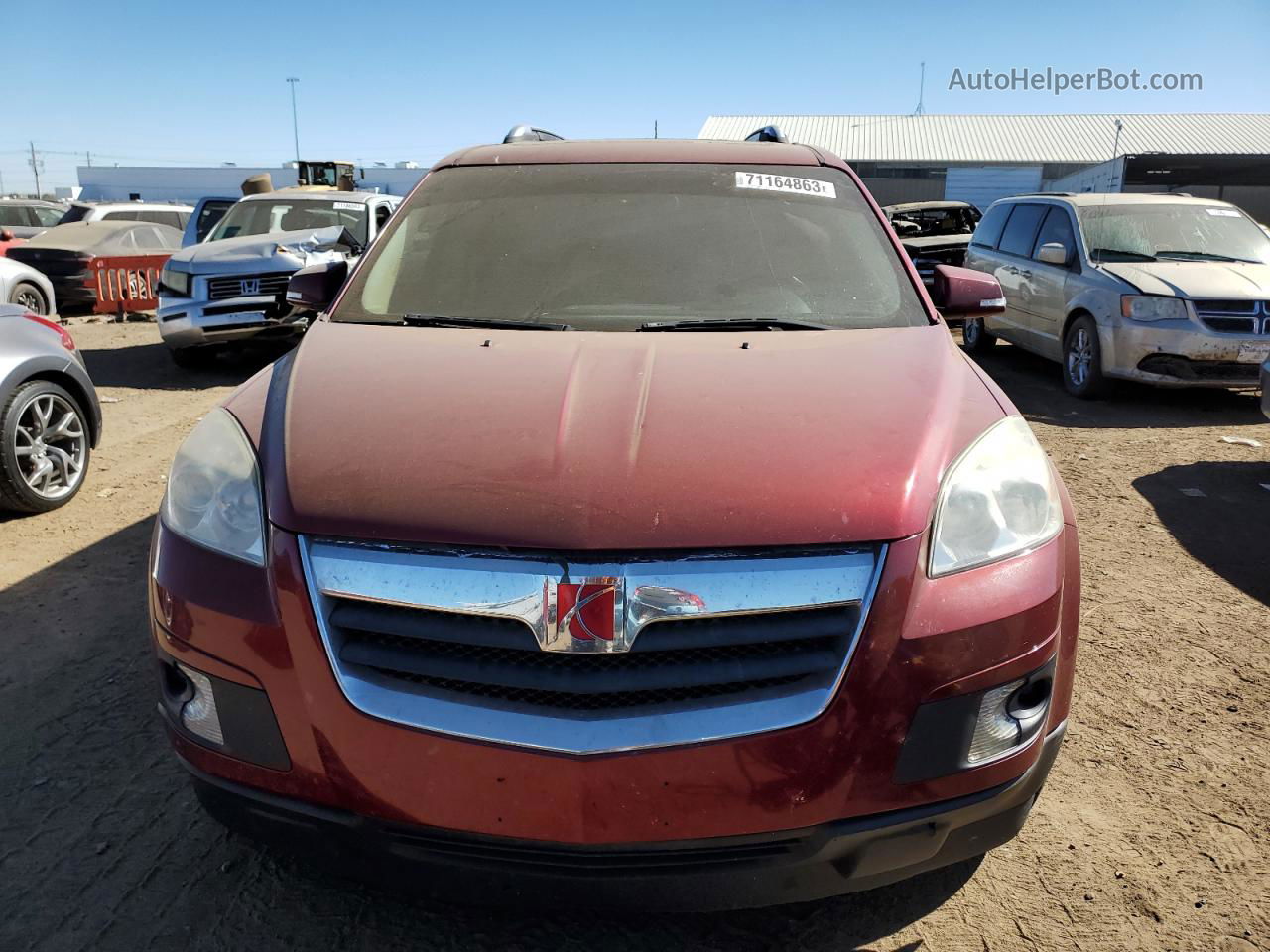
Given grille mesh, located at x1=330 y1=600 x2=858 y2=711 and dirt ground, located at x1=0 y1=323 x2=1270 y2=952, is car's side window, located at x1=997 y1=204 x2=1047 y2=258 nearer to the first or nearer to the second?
dirt ground, located at x1=0 y1=323 x2=1270 y2=952

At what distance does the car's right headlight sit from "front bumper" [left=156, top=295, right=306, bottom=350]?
0.11m

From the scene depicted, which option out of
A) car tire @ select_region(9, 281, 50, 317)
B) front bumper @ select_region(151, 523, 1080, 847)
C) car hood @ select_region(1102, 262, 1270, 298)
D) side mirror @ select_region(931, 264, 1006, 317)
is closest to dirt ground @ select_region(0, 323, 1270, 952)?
front bumper @ select_region(151, 523, 1080, 847)

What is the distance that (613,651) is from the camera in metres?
1.71

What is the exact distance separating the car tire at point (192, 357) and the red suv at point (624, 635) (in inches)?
339

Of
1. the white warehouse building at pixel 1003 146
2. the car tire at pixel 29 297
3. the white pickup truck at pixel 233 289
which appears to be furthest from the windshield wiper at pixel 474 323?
the white warehouse building at pixel 1003 146

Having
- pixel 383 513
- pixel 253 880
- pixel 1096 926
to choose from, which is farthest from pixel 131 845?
pixel 1096 926

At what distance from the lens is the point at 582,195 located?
132 inches

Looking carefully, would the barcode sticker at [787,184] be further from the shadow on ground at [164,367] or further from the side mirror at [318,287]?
the shadow on ground at [164,367]

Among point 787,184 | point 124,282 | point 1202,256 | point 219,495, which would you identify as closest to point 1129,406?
point 1202,256

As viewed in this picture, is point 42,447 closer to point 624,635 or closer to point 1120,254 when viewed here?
point 624,635

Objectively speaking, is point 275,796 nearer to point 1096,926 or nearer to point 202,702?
point 202,702

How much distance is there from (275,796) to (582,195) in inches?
88.4

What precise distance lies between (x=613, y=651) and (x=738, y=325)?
1.34 m

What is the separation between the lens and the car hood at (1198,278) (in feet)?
25.6
